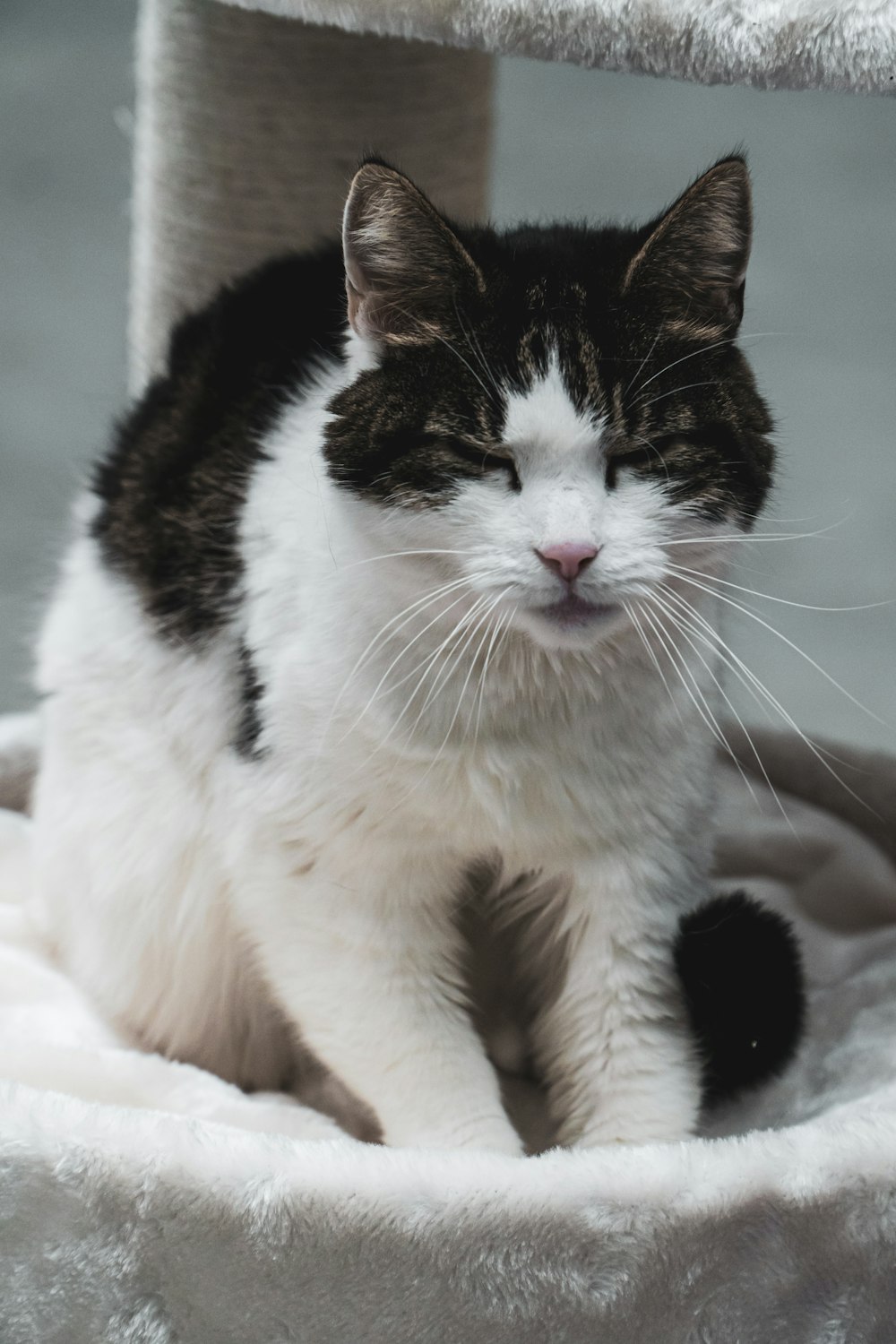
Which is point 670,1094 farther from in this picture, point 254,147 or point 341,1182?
point 254,147

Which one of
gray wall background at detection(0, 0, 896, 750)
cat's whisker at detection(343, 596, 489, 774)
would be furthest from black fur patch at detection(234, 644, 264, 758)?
gray wall background at detection(0, 0, 896, 750)

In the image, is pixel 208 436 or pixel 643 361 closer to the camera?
pixel 643 361

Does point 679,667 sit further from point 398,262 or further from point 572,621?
point 398,262

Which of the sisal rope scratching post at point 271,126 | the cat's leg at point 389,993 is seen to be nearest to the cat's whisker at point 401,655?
the cat's leg at point 389,993

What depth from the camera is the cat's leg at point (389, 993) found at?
117 cm

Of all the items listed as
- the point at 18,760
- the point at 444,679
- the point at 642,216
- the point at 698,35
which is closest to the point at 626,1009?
the point at 444,679

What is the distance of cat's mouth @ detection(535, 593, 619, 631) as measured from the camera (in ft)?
3.13

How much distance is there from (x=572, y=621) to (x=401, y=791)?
0.75 feet

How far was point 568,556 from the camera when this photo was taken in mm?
920

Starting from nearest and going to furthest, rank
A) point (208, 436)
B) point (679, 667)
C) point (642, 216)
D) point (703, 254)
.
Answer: point (703, 254) → point (679, 667) → point (208, 436) → point (642, 216)

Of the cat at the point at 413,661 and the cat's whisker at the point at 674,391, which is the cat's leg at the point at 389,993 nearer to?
the cat at the point at 413,661

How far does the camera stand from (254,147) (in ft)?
5.37

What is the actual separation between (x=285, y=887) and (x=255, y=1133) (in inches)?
8.1

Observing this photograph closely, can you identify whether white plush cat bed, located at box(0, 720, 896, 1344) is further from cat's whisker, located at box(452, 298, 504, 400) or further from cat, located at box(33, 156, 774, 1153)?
cat's whisker, located at box(452, 298, 504, 400)
